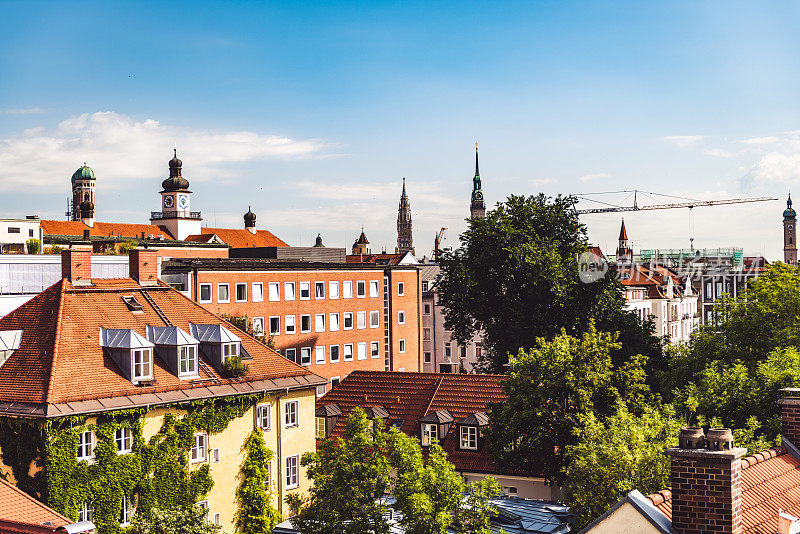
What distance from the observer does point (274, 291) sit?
6869 cm

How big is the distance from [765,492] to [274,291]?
55712mm

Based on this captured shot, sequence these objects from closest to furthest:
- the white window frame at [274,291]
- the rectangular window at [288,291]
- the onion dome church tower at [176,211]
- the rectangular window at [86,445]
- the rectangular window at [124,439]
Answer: the rectangular window at [86,445]
the rectangular window at [124,439]
the white window frame at [274,291]
the rectangular window at [288,291]
the onion dome church tower at [176,211]

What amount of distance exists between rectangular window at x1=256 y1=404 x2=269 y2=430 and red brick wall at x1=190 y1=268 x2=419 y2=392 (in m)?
23.2

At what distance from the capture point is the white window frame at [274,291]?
68.2 meters

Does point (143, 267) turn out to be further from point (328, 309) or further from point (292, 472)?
point (328, 309)

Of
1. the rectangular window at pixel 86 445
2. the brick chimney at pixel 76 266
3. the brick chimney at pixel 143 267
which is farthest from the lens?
the brick chimney at pixel 143 267

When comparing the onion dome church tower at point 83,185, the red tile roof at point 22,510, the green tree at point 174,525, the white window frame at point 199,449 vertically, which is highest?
the onion dome church tower at point 83,185

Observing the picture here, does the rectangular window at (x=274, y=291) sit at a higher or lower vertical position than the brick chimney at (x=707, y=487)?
higher

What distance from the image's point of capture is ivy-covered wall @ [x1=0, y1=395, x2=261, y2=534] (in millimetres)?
31406

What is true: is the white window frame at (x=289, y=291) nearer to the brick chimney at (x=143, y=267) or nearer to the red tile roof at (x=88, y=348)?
the brick chimney at (x=143, y=267)

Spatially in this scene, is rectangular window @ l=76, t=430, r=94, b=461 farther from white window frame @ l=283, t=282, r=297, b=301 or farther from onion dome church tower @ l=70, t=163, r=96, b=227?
onion dome church tower @ l=70, t=163, r=96, b=227

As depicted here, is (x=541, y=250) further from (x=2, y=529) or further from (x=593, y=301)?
(x=2, y=529)

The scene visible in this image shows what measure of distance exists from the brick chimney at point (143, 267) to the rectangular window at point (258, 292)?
76.9 ft
